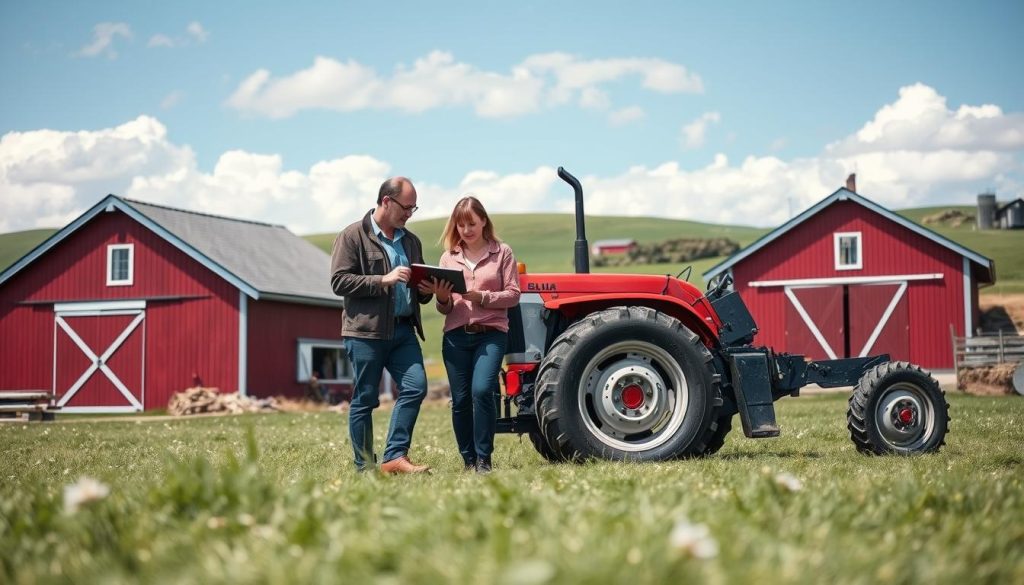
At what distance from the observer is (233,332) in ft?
90.1

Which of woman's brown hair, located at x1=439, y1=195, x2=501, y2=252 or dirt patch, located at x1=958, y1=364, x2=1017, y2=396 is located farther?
dirt patch, located at x1=958, y1=364, x2=1017, y2=396

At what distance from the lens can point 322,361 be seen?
3075 cm

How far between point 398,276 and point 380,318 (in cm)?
40

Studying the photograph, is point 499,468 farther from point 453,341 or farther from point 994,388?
point 994,388

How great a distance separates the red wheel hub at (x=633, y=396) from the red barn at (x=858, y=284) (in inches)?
927

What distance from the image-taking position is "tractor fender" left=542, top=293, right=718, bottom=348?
7508mm

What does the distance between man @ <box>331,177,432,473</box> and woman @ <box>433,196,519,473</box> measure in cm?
Answer: 26

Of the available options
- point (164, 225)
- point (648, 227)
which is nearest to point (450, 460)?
point (164, 225)

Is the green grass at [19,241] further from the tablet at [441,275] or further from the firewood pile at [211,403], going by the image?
the tablet at [441,275]

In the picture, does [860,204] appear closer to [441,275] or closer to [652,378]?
[652,378]

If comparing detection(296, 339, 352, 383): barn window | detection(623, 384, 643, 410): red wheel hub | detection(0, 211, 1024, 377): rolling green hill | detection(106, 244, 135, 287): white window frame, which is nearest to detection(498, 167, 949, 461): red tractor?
detection(623, 384, 643, 410): red wheel hub

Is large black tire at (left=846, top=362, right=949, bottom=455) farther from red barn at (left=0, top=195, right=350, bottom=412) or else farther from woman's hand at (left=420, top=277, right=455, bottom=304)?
red barn at (left=0, top=195, right=350, bottom=412)

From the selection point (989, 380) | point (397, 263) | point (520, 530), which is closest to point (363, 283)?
point (397, 263)

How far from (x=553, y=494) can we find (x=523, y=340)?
3334 mm
